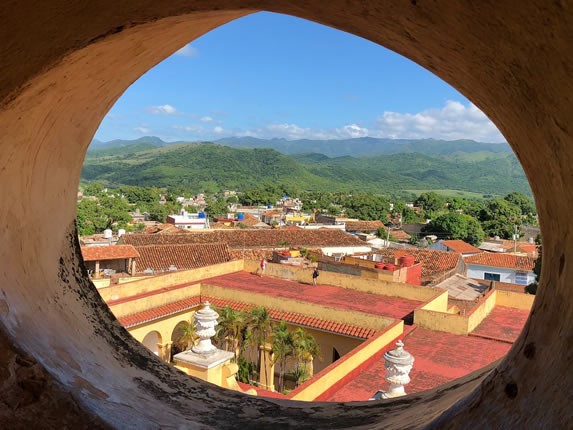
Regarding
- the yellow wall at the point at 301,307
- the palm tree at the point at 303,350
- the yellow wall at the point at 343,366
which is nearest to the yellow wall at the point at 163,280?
the yellow wall at the point at 301,307

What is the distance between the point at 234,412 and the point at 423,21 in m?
1.52

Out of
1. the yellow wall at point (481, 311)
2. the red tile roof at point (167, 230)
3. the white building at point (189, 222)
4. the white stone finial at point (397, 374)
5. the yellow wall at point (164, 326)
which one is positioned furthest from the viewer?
the white building at point (189, 222)

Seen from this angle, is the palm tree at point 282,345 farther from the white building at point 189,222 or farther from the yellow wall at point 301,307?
the white building at point 189,222

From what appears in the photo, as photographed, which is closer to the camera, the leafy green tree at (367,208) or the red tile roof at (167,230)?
the red tile roof at (167,230)

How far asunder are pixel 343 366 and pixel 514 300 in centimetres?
833

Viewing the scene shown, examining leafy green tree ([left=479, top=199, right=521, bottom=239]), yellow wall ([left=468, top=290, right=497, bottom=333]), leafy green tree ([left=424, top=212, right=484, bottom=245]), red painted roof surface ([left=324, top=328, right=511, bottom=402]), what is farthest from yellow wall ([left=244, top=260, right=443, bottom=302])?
leafy green tree ([left=479, top=199, right=521, bottom=239])

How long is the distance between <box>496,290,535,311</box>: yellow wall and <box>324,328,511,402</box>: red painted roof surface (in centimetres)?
371

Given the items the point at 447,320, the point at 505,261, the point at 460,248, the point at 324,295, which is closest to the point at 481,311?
the point at 447,320

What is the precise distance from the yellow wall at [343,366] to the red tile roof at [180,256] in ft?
36.0

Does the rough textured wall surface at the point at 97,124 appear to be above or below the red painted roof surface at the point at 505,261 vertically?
above

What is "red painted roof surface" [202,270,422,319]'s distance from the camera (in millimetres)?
13523

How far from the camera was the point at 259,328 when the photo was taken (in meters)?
12.2

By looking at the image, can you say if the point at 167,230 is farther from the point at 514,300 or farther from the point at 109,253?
the point at 514,300

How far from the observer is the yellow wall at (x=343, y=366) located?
278 inches
